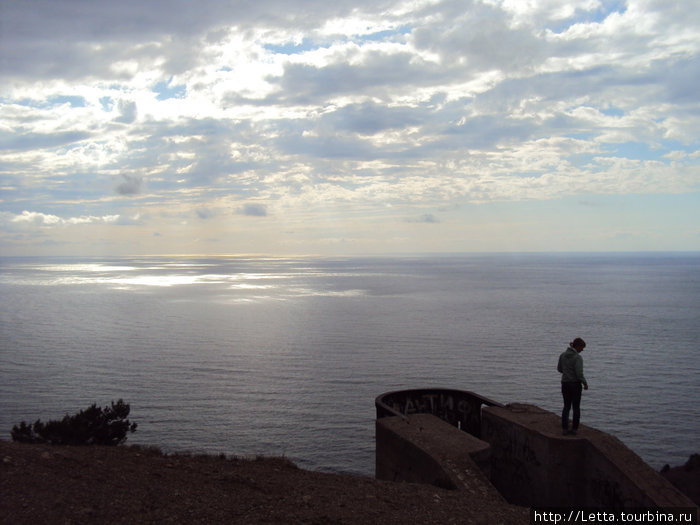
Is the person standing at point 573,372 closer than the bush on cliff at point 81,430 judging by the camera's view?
Yes

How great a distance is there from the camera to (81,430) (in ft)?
57.7

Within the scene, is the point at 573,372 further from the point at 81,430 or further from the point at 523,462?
the point at 81,430

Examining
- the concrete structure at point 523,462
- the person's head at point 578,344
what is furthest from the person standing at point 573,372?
the concrete structure at point 523,462

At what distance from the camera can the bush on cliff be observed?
16562 mm

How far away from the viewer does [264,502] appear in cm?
941

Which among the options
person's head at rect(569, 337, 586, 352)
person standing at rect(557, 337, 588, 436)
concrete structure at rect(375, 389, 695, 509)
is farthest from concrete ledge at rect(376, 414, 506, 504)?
person's head at rect(569, 337, 586, 352)

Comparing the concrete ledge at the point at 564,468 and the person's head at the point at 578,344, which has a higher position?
the person's head at the point at 578,344

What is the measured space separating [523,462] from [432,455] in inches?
125

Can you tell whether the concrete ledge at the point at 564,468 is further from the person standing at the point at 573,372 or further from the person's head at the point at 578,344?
the person's head at the point at 578,344

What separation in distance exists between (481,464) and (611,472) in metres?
2.91

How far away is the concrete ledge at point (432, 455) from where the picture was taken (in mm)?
12094

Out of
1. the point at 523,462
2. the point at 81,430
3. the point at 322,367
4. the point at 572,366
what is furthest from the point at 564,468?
the point at 322,367

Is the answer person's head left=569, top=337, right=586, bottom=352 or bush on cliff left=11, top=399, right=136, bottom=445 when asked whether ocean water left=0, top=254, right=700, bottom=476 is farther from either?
person's head left=569, top=337, right=586, bottom=352

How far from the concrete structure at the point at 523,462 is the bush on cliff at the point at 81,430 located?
370 inches
